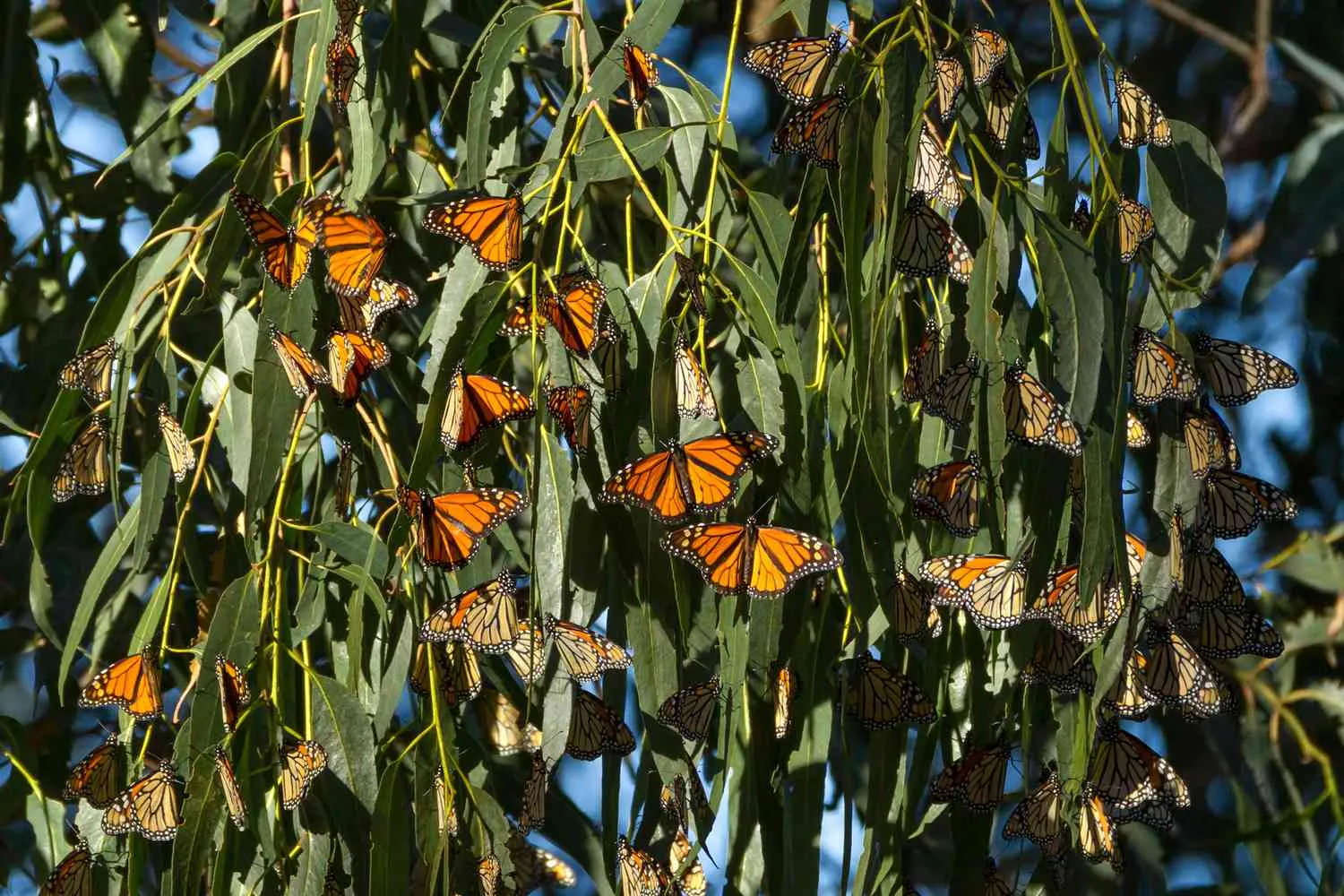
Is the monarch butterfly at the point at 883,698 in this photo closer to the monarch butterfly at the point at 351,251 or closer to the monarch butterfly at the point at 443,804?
the monarch butterfly at the point at 443,804

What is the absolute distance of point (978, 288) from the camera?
94cm

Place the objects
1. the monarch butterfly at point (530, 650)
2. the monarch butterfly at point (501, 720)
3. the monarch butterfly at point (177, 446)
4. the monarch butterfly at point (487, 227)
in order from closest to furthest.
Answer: the monarch butterfly at point (530, 650) → the monarch butterfly at point (487, 227) → the monarch butterfly at point (177, 446) → the monarch butterfly at point (501, 720)

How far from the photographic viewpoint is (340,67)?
3.69ft

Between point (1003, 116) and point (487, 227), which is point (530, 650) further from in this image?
point (1003, 116)

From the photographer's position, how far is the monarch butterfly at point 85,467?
3.75ft

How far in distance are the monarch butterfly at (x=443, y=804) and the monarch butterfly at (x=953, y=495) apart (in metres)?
0.36

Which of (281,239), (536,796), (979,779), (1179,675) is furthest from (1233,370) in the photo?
(281,239)

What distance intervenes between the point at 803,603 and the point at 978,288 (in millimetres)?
249

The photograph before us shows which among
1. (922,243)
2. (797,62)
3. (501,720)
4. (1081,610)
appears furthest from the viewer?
(501,720)

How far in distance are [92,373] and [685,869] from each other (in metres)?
0.58

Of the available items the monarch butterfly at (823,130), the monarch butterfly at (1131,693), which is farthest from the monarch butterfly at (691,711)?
the monarch butterfly at (823,130)

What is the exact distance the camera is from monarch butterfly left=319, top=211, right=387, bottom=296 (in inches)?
40.0

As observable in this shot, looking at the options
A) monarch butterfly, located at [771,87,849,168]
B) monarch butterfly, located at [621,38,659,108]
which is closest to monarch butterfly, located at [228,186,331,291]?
monarch butterfly, located at [621,38,659,108]

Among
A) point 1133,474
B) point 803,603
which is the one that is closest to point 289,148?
point 803,603
